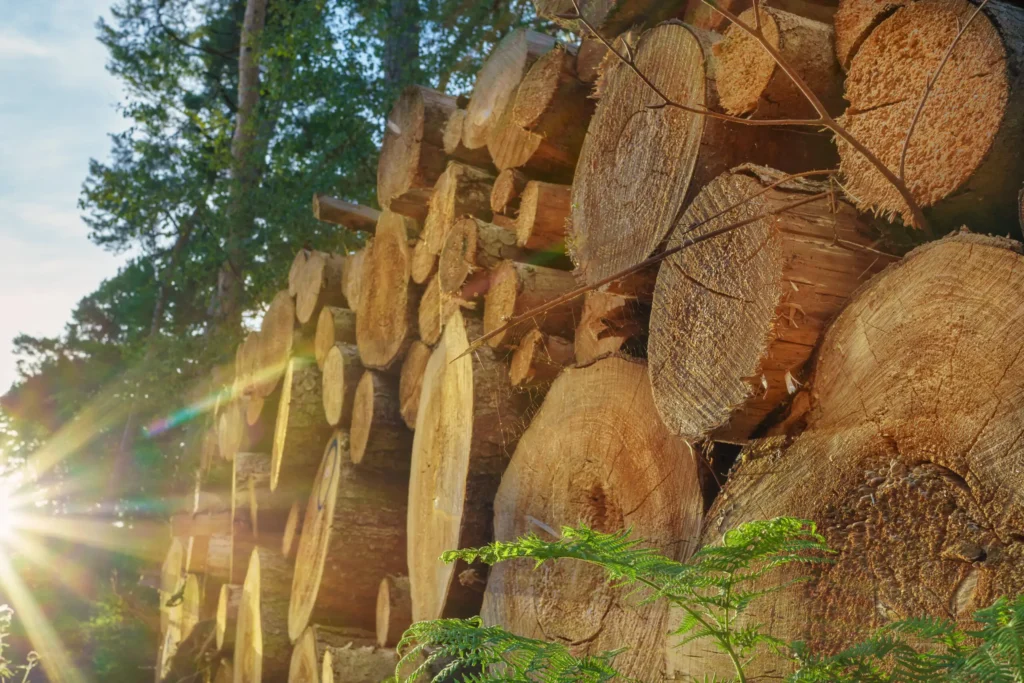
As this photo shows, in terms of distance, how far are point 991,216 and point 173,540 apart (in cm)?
695

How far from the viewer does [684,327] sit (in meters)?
1.63

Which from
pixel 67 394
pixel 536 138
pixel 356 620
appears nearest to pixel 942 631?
pixel 536 138

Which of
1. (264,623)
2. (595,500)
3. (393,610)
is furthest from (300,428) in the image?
(595,500)

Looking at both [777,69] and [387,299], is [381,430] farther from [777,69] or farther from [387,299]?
[777,69]

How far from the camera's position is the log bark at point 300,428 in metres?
3.91

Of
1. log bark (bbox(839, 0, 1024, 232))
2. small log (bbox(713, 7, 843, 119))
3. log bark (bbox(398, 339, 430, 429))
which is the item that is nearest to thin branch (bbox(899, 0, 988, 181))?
log bark (bbox(839, 0, 1024, 232))

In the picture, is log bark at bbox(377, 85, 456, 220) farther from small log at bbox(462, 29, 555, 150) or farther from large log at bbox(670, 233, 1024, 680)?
large log at bbox(670, 233, 1024, 680)

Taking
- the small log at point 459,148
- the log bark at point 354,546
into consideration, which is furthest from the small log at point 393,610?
the small log at point 459,148

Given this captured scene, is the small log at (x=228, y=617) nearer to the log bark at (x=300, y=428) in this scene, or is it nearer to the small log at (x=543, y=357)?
the log bark at (x=300, y=428)

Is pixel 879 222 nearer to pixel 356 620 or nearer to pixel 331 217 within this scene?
pixel 356 620

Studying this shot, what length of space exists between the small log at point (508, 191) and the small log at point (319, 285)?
5.08 feet

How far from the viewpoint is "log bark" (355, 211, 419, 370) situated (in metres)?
3.11

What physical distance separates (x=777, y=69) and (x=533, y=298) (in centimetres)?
85

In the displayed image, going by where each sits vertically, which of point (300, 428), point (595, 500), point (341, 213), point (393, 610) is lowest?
point (393, 610)
